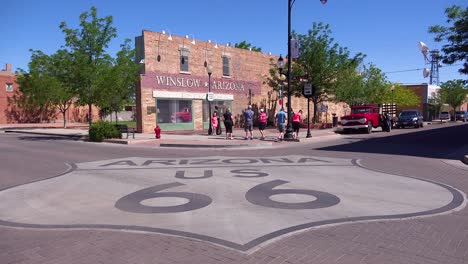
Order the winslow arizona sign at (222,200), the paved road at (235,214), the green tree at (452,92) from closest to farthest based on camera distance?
the paved road at (235,214), the winslow arizona sign at (222,200), the green tree at (452,92)

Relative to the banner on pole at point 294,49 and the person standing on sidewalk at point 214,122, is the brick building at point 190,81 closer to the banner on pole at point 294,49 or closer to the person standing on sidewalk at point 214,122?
the person standing on sidewalk at point 214,122

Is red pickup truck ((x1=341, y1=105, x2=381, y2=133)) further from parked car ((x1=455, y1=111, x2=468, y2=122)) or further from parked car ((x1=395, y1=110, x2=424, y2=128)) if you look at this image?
parked car ((x1=455, y1=111, x2=468, y2=122))

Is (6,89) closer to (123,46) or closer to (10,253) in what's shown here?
(123,46)

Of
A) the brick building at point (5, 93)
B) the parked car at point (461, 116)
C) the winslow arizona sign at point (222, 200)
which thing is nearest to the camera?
the winslow arizona sign at point (222, 200)

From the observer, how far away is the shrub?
70.9 feet

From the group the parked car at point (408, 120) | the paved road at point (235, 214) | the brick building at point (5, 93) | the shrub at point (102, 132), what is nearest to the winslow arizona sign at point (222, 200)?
the paved road at point (235, 214)

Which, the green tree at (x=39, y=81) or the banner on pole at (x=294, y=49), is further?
the green tree at (x=39, y=81)

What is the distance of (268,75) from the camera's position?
120ft

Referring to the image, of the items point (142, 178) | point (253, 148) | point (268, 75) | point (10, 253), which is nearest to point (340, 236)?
point (10, 253)

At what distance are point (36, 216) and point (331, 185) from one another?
5708mm

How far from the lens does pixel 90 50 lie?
23.6m

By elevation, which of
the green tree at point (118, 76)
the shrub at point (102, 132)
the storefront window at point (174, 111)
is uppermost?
the green tree at point (118, 76)

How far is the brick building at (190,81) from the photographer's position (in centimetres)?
2623

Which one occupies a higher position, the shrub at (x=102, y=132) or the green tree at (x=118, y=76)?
the green tree at (x=118, y=76)
